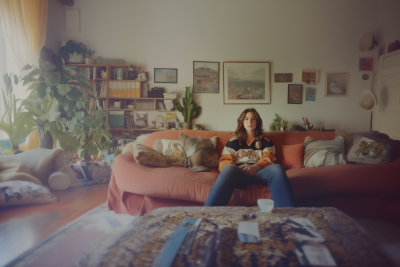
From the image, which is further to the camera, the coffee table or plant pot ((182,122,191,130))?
plant pot ((182,122,191,130))

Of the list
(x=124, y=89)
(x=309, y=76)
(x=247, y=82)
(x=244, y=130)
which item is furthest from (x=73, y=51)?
(x=309, y=76)

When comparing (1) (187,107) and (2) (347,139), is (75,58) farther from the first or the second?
(2) (347,139)

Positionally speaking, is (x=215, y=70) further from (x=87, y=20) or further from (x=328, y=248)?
(x=328, y=248)

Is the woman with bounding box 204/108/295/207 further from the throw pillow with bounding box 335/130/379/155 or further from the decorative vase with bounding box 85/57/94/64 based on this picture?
the decorative vase with bounding box 85/57/94/64

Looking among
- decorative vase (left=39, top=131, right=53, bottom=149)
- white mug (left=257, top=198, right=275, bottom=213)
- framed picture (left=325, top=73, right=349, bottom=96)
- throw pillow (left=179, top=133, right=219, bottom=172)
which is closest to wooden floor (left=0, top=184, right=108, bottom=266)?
decorative vase (left=39, top=131, right=53, bottom=149)

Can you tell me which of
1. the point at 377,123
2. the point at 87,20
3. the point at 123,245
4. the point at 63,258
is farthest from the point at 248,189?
the point at 87,20

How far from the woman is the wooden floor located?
1.20 meters

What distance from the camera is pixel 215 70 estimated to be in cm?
433

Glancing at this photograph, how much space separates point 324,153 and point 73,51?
4245 mm

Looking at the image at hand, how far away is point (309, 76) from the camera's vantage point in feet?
13.9

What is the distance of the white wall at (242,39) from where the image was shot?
4.18 metres

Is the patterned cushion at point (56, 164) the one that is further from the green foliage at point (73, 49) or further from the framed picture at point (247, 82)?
the framed picture at point (247, 82)

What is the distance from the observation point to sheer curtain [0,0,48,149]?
3.13 meters

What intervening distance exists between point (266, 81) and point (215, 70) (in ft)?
3.10
